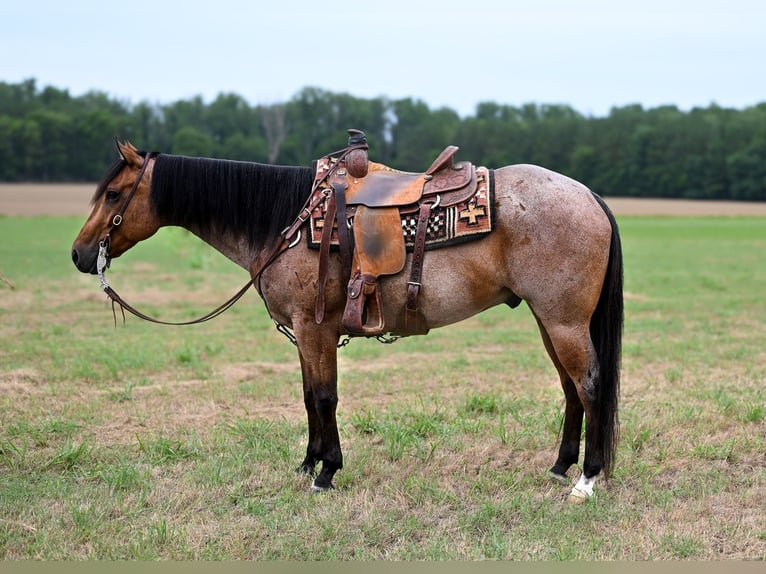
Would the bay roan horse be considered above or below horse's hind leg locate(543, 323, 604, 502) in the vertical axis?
above

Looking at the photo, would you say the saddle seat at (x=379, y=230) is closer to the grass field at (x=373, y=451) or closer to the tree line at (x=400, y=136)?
the grass field at (x=373, y=451)

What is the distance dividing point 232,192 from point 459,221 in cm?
164

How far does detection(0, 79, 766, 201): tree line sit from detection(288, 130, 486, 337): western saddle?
33.9m

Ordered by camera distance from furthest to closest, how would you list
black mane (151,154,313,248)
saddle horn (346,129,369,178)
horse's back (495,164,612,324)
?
1. black mane (151,154,313,248)
2. saddle horn (346,129,369,178)
3. horse's back (495,164,612,324)

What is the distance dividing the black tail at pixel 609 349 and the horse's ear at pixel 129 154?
125 inches

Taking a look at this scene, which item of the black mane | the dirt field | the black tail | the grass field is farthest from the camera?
the dirt field

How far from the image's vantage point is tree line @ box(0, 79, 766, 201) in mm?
44719

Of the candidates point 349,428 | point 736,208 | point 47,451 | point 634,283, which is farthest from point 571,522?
point 736,208

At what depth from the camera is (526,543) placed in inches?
155

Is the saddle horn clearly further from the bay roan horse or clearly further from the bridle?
the bridle

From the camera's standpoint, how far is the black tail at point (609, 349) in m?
4.78

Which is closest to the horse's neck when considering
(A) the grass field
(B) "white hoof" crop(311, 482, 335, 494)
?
(A) the grass field

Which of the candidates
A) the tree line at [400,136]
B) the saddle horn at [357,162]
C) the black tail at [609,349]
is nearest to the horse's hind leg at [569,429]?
the black tail at [609,349]

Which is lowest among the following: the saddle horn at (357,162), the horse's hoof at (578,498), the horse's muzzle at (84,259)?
the horse's hoof at (578,498)
